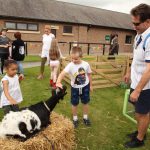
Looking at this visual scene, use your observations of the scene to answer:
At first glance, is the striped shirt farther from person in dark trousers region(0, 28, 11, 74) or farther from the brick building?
the brick building

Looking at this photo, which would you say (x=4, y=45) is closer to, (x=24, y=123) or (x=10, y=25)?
(x=24, y=123)

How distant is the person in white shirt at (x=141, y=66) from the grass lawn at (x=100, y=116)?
74 cm

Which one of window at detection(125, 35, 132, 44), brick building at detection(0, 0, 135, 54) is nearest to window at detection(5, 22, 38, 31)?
brick building at detection(0, 0, 135, 54)

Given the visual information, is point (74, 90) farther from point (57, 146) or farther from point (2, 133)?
point (2, 133)

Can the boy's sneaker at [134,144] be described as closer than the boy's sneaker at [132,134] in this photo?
Yes

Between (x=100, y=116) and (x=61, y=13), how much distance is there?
80.8ft

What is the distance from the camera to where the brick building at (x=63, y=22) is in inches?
961

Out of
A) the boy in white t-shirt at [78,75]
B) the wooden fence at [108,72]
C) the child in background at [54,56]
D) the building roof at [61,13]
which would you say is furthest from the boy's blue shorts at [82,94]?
the building roof at [61,13]

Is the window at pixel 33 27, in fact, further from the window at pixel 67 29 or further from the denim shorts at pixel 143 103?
the denim shorts at pixel 143 103

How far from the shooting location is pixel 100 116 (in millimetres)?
6156

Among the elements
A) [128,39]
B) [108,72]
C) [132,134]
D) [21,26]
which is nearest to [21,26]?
[21,26]

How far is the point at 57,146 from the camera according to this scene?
13.1ft

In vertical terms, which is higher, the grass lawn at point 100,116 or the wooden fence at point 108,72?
the wooden fence at point 108,72

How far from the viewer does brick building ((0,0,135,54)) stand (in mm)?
24422
